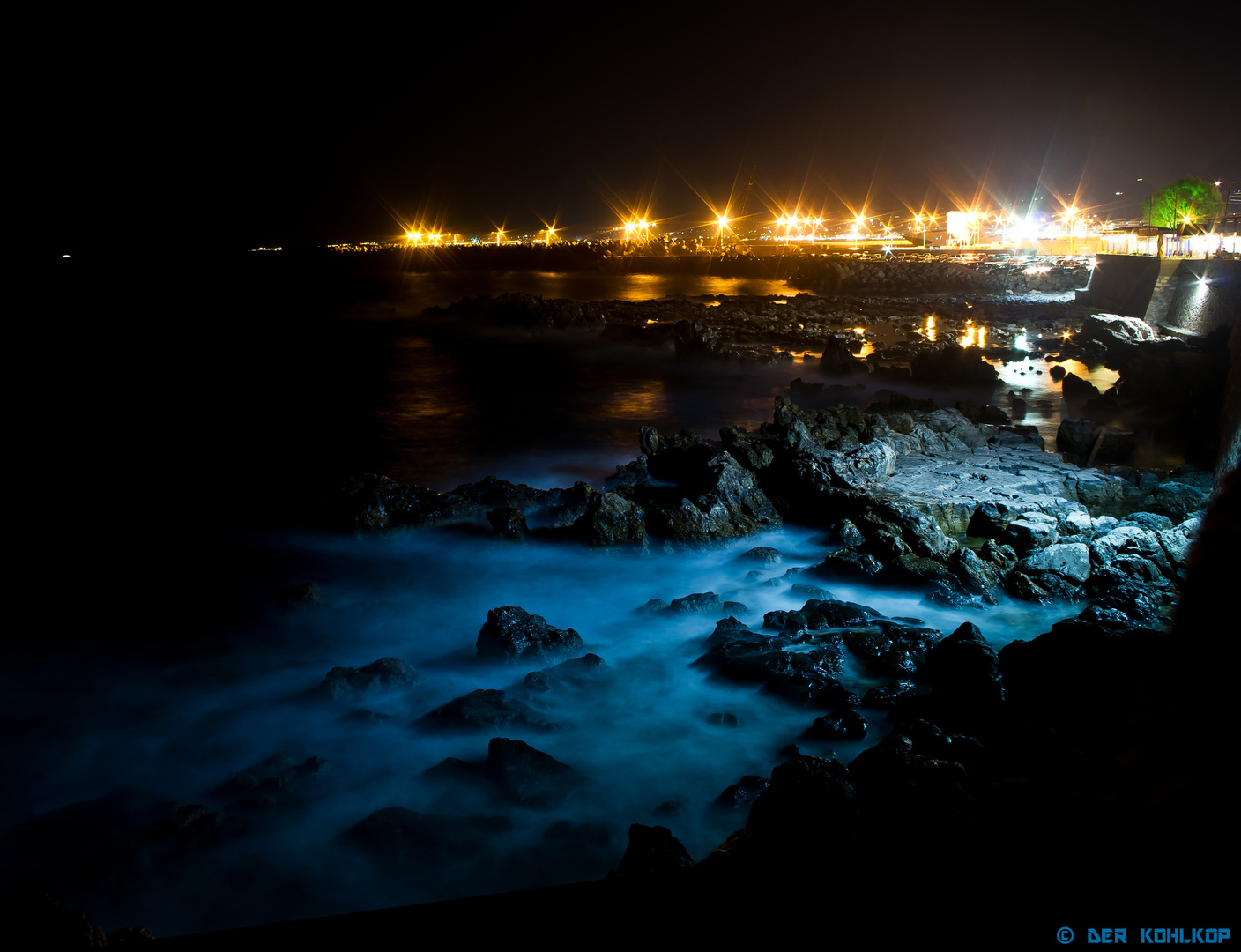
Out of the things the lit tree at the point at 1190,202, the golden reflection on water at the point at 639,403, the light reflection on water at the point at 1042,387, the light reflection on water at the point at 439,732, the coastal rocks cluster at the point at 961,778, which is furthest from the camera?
the lit tree at the point at 1190,202

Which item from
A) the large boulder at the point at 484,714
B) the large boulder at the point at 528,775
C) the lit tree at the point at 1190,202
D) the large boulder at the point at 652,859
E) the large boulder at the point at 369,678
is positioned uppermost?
the lit tree at the point at 1190,202

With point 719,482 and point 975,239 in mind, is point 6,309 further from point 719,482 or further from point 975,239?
point 975,239

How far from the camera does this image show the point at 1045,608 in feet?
21.0

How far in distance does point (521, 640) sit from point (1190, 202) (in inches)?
1841

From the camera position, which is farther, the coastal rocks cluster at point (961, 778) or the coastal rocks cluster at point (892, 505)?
the coastal rocks cluster at point (892, 505)

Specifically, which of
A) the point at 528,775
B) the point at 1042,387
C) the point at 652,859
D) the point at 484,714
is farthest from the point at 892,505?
the point at 1042,387

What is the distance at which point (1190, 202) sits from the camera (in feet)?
124

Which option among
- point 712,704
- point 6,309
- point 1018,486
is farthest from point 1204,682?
point 6,309

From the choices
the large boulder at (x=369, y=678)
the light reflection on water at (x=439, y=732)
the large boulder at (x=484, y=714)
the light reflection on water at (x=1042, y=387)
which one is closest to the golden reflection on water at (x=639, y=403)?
the light reflection on water at (x=1042, y=387)

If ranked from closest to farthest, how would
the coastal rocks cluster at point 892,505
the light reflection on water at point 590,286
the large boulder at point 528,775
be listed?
the large boulder at point 528,775 < the coastal rocks cluster at point 892,505 < the light reflection on water at point 590,286

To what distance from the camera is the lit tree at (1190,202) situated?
123 ft

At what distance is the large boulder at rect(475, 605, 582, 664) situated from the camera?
602 centimetres

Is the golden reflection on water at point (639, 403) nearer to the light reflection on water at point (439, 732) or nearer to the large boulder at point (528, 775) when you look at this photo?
the light reflection on water at point (439, 732)

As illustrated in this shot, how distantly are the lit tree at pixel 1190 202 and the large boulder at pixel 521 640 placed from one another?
43.7 meters
